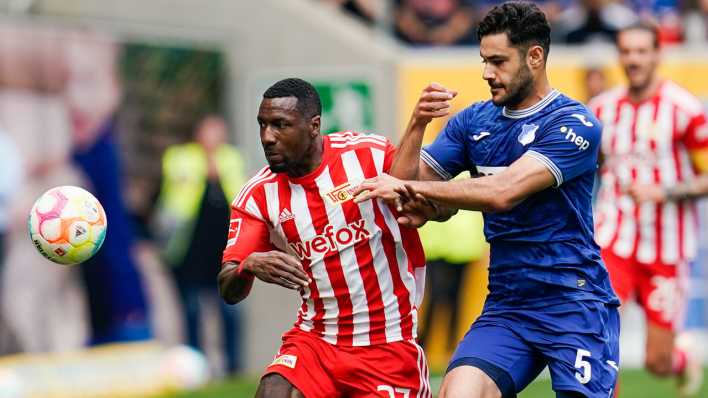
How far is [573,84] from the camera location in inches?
636

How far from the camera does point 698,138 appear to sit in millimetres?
9680

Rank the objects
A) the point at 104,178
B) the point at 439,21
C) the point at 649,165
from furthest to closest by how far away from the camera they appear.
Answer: the point at 439,21
the point at 104,178
the point at 649,165

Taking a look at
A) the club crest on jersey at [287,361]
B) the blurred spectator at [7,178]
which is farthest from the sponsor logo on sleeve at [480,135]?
the blurred spectator at [7,178]

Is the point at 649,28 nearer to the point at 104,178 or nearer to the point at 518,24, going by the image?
the point at 518,24

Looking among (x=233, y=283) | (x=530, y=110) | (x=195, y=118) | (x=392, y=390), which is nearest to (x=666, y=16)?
(x=195, y=118)

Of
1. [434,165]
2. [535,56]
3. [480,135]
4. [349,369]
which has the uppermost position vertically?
[535,56]

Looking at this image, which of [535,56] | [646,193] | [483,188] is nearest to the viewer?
[483,188]

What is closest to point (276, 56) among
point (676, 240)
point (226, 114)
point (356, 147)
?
point (226, 114)

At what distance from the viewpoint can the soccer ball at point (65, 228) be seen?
699 centimetres

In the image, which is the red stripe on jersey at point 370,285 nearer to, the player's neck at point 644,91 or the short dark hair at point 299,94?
the short dark hair at point 299,94

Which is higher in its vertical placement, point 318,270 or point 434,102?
point 434,102

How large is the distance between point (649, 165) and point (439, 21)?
6821 millimetres

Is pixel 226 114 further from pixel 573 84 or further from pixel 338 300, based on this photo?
pixel 338 300

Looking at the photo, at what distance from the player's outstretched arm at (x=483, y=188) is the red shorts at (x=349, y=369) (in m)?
0.88
